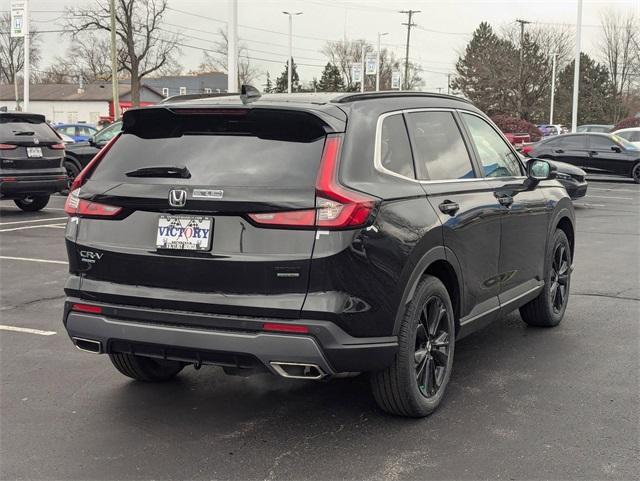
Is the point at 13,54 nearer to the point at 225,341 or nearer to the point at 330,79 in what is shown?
the point at 330,79

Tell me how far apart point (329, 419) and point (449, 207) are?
141 centimetres

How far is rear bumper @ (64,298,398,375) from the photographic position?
362 cm

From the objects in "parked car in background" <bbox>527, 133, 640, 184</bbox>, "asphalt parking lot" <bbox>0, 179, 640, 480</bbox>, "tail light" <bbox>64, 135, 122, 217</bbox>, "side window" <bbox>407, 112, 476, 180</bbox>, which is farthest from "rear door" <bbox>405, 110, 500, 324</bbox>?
"parked car in background" <bbox>527, 133, 640, 184</bbox>

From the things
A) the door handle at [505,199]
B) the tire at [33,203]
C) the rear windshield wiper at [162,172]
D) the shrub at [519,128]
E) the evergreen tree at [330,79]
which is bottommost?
the tire at [33,203]

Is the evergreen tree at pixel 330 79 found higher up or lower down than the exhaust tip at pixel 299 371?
higher up

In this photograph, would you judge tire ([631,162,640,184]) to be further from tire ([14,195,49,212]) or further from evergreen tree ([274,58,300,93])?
evergreen tree ([274,58,300,93])

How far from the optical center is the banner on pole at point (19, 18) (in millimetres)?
25438

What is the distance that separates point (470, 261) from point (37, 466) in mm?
2700

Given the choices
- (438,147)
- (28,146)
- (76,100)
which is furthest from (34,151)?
(76,100)

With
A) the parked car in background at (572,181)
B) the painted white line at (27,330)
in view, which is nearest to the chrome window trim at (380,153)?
the painted white line at (27,330)

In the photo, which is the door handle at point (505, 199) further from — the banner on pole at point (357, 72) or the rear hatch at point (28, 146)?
the banner on pole at point (357, 72)

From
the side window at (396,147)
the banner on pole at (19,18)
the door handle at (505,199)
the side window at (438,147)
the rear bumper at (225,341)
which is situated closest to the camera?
the rear bumper at (225,341)

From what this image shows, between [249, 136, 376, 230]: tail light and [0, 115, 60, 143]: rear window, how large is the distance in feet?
35.9

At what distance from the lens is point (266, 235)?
369 centimetres
